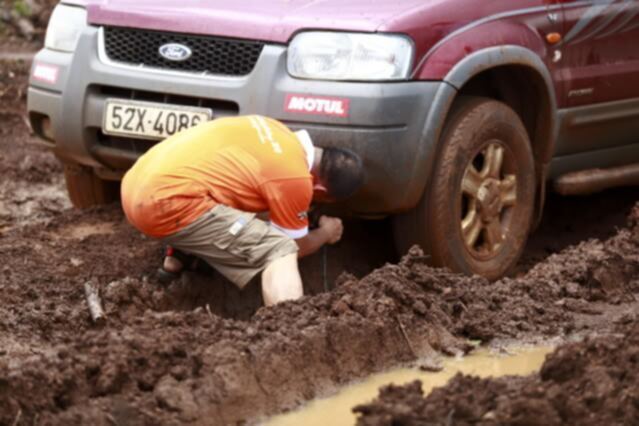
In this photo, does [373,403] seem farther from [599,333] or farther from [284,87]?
[284,87]

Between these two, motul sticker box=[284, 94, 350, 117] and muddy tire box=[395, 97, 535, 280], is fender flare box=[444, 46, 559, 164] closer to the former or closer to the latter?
muddy tire box=[395, 97, 535, 280]

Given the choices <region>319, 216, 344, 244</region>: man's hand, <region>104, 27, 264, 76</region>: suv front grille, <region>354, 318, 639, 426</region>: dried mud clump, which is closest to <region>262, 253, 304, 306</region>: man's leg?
<region>319, 216, 344, 244</region>: man's hand

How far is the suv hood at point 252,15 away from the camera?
683 centimetres

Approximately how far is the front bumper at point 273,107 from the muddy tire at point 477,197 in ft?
0.59

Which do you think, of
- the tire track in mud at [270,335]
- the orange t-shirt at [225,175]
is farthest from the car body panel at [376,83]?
the tire track in mud at [270,335]

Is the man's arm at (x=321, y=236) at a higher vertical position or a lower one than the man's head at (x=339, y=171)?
lower

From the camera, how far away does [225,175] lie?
6.68 m

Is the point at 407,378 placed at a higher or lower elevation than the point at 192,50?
lower

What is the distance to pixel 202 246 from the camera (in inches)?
267

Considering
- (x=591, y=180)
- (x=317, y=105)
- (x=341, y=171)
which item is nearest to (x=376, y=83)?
(x=317, y=105)

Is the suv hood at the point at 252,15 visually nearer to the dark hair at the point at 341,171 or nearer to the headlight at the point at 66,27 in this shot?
the headlight at the point at 66,27

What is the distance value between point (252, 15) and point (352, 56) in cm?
56

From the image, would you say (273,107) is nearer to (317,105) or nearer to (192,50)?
(317,105)

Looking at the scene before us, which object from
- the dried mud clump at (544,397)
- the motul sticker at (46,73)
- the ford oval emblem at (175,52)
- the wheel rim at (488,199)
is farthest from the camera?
the motul sticker at (46,73)
